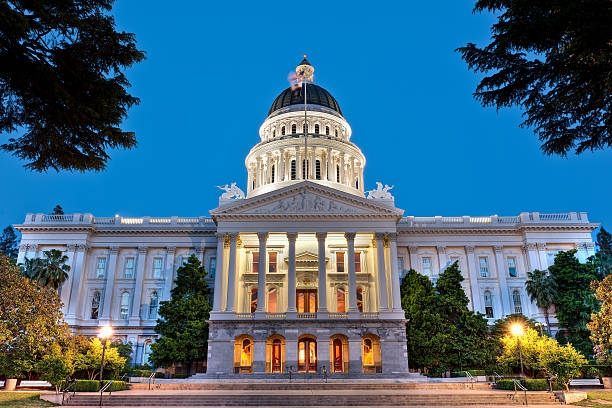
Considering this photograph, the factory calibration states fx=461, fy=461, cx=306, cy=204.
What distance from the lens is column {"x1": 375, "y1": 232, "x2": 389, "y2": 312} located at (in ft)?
130

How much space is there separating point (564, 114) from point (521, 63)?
2.14 metres

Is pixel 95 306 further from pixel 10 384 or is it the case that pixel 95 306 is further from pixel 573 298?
pixel 573 298

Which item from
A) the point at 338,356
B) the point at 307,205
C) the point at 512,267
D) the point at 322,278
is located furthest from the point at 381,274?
the point at 512,267

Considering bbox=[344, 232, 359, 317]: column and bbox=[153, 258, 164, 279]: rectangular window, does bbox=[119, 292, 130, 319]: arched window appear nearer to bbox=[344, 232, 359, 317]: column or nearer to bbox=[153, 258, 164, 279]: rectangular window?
bbox=[153, 258, 164, 279]: rectangular window

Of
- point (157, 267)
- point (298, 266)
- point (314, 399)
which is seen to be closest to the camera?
point (314, 399)

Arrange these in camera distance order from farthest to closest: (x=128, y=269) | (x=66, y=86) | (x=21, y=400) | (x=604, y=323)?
(x=128, y=269) < (x=604, y=323) < (x=21, y=400) < (x=66, y=86)

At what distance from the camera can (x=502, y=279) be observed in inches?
1864

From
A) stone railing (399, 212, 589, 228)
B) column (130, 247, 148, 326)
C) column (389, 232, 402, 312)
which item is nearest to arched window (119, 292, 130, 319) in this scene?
column (130, 247, 148, 326)

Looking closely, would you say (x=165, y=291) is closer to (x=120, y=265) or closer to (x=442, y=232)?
(x=120, y=265)

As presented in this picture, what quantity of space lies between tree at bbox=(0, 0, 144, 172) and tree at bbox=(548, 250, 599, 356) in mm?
41297

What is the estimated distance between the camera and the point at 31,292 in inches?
1131

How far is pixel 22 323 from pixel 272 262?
74.8 ft

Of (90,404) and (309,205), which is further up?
(309,205)

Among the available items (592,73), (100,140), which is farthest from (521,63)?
(100,140)
